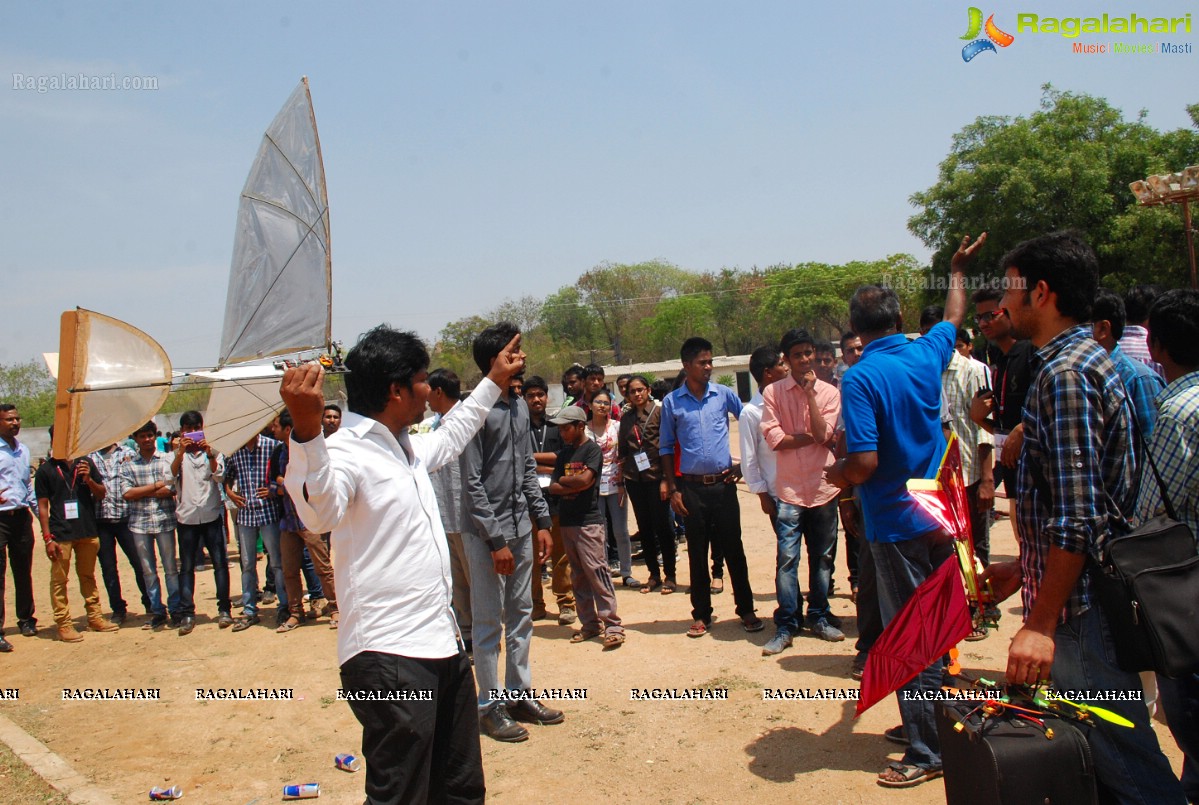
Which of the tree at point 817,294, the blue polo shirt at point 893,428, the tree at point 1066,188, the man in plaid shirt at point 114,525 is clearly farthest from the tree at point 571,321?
the blue polo shirt at point 893,428

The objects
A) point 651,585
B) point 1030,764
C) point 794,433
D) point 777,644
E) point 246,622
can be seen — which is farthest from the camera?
point 246,622

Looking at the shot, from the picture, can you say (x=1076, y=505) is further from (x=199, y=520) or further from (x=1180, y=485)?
(x=199, y=520)

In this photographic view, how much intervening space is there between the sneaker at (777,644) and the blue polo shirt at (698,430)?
1247mm

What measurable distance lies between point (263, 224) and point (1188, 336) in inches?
183

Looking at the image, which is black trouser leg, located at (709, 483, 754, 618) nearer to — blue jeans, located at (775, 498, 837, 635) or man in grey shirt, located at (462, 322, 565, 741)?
blue jeans, located at (775, 498, 837, 635)

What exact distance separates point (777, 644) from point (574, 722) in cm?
164

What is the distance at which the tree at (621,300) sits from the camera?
61844 millimetres

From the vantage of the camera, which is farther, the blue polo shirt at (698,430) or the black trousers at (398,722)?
the blue polo shirt at (698,430)

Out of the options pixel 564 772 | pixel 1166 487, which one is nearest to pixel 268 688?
pixel 564 772

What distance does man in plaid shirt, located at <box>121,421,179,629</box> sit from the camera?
875 centimetres

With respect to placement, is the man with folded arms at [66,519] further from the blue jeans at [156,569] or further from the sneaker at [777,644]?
the sneaker at [777,644]

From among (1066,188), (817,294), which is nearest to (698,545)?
(1066,188)

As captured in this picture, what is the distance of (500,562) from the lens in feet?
15.6

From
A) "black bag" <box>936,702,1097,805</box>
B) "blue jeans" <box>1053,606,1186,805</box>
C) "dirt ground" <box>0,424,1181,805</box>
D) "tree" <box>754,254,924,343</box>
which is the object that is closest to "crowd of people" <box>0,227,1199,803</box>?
"blue jeans" <box>1053,606,1186,805</box>
